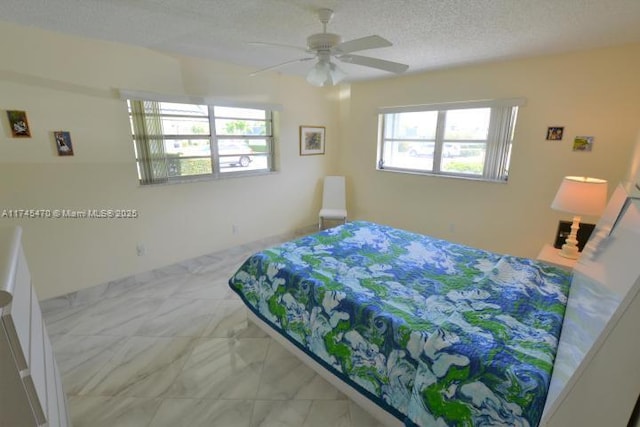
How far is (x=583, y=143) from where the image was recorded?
113 inches

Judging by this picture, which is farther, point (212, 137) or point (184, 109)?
point (212, 137)

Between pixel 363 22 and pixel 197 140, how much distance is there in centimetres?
233

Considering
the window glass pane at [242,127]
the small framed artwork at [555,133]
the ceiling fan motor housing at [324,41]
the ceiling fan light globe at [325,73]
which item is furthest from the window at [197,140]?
the small framed artwork at [555,133]

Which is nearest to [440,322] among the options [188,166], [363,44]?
[363,44]

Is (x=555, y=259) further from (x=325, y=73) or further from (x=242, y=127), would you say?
(x=242, y=127)

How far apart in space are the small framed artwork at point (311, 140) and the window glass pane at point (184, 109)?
1.46 meters

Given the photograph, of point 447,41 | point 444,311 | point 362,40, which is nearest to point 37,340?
point 444,311

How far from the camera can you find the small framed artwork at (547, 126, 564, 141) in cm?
298

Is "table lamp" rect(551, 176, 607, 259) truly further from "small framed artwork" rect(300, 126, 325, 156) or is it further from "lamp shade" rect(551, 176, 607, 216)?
"small framed artwork" rect(300, 126, 325, 156)

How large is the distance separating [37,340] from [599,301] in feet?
7.10

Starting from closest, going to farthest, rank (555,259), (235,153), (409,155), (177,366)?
(177,366), (555,259), (235,153), (409,155)

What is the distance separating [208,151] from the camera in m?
3.62

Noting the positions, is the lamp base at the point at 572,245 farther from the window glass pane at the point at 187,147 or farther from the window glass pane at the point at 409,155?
the window glass pane at the point at 187,147

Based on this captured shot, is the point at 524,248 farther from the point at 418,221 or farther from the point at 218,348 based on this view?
the point at 218,348
